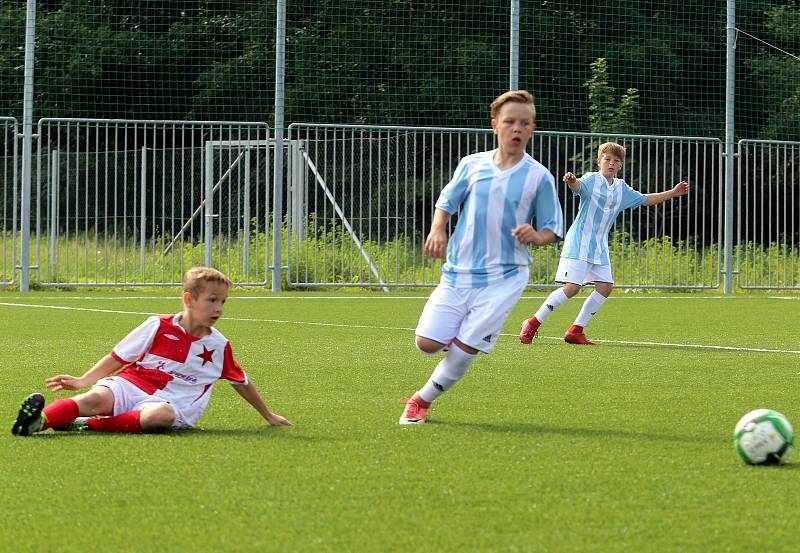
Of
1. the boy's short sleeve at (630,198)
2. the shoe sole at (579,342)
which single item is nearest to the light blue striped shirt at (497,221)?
the shoe sole at (579,342)

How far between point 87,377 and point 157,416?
33 cm

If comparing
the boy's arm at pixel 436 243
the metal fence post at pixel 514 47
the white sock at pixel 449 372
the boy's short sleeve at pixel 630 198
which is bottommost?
the white sock at pixel 449 372

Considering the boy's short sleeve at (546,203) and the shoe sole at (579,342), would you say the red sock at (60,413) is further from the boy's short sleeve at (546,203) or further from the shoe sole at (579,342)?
the shoe sole at (579,342)

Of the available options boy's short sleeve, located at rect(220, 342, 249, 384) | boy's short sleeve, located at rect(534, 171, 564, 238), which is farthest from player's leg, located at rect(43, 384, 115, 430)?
boy's short sleeve, located at rect(534, 171, 564, 238)

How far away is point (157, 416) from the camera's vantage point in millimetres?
5809

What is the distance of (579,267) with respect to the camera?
11.3m

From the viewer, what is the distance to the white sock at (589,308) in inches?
429

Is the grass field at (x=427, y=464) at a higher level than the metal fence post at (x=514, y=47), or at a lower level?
lower

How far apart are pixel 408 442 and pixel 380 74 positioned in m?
18.9

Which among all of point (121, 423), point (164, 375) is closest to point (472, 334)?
point (164, 375)

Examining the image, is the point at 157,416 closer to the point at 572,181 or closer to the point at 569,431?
the point at 569,431

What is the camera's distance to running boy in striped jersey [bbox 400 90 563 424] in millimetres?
6316

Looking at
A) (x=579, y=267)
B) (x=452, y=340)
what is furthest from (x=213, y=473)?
(x=579, y=267)

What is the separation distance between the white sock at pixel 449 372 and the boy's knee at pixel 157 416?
117cm
